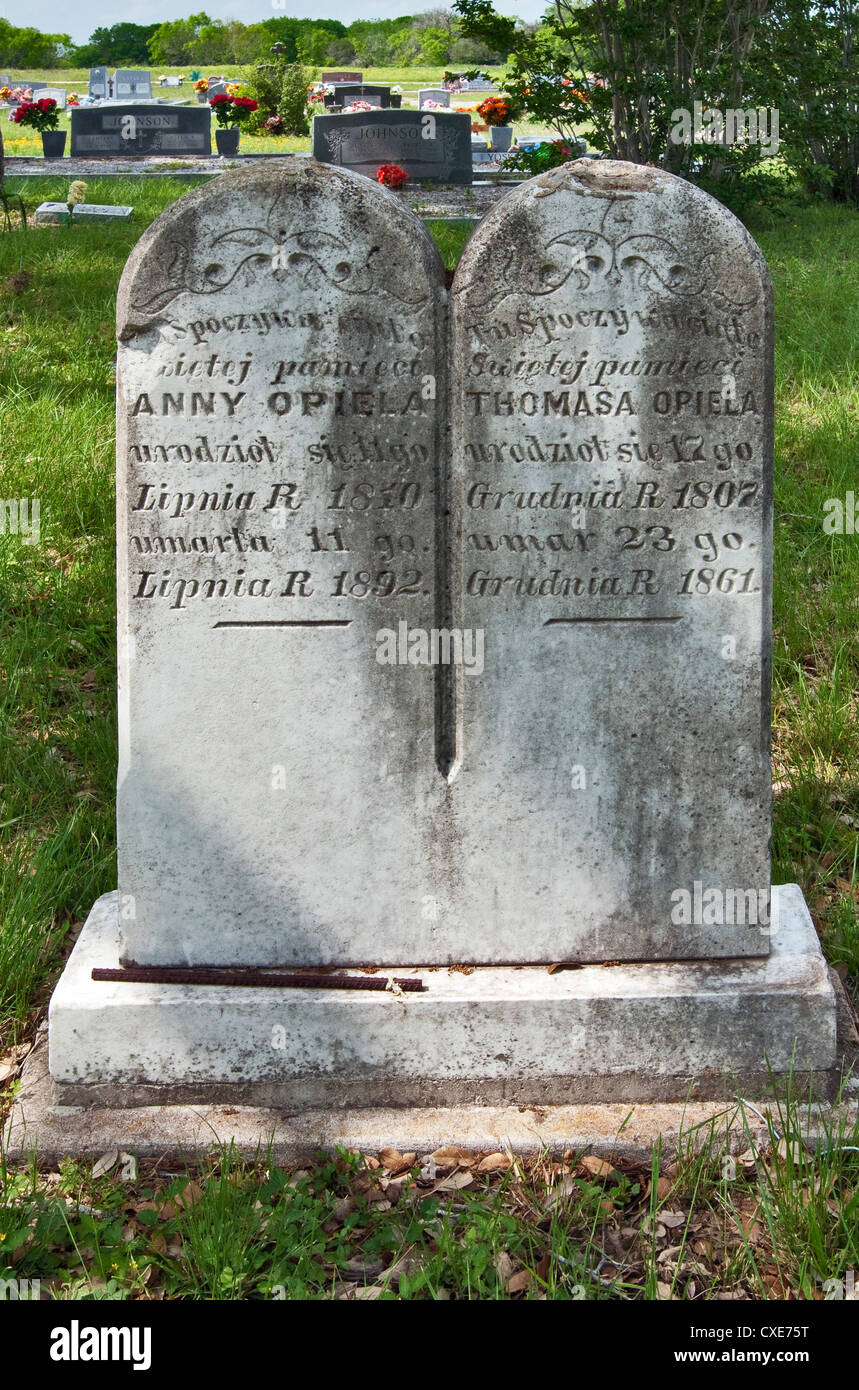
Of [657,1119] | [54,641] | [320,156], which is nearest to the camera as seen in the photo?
[657,1119]

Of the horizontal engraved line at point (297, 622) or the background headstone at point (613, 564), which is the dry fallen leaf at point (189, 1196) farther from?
the horizontal engraved line at point (297, 622)

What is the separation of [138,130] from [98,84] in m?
20.6

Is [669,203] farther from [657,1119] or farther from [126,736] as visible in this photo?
[657,1119]

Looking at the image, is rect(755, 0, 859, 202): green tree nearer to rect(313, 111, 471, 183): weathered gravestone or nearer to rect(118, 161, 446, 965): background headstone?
rect(313, 111, 471, 183): weathered gravestone

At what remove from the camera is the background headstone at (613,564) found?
253 cm

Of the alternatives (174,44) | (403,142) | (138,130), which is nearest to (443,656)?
(403,142)

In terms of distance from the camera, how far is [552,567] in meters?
2.63

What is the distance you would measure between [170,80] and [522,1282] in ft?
168

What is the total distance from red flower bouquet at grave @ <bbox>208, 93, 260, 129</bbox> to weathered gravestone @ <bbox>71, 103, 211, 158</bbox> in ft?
4.33

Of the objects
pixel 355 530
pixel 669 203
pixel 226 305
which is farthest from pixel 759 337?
pixel 226 305

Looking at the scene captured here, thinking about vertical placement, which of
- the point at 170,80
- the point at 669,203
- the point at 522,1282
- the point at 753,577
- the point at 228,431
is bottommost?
the point at 522,1282

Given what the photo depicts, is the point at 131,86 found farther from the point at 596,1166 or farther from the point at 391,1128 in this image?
the point at 596,1166

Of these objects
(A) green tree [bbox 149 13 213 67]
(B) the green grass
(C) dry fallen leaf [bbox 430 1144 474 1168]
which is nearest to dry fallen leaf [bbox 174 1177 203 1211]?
(B) the green grass

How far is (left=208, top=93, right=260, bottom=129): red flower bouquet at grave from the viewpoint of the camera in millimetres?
22309
